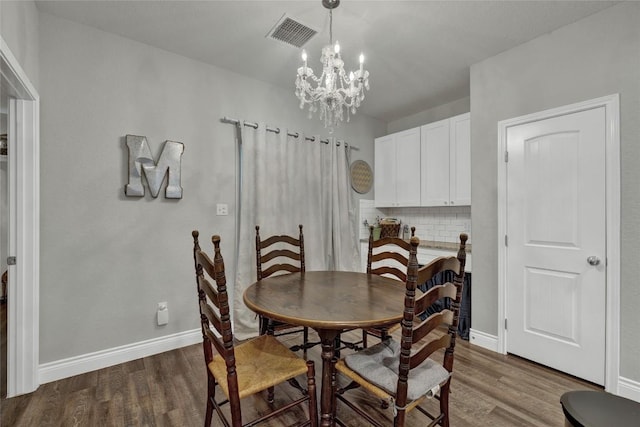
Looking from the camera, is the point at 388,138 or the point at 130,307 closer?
the point at 130,307

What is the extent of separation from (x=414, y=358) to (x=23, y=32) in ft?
9.19

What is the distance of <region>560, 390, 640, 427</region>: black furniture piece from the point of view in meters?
0.99

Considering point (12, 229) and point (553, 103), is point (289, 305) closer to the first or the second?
point (12, 229)

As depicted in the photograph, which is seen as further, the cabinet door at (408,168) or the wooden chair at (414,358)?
the cabinet door at (408,168)

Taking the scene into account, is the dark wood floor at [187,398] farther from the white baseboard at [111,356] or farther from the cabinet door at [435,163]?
the cabinet door at [435,163]

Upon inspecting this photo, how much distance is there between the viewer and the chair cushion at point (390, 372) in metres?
1.26

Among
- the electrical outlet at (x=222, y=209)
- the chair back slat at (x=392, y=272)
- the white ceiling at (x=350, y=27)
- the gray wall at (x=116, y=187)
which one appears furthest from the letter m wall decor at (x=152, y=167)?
the chair back slat at (x=392, y=272)

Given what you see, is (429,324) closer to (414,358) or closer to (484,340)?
(414,358)

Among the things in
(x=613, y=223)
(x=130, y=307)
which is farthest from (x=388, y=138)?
(x=130, y=307)

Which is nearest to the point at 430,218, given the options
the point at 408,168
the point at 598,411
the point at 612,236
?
the point at 408,168

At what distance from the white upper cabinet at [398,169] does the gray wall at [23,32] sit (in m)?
3.46

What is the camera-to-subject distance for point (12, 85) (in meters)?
1.73

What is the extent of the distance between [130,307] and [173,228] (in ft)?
2.35

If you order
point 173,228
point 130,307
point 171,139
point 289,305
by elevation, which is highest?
point 171,139
